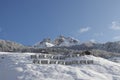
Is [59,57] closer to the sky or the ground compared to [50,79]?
closer to the sky

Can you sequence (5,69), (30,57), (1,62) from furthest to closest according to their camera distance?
(30,57) < (1,62) < (5,69)

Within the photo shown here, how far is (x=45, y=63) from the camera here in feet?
171

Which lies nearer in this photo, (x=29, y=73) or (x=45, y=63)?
(x=29, y=73)

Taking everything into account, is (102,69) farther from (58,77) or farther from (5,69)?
(5,69)

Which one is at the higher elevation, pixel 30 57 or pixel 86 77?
pixel 30 57

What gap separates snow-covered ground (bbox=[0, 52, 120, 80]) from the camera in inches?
1759

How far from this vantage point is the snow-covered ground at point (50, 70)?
1759 inches

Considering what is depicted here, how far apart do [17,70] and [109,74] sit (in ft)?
49.9

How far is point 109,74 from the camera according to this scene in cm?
5003

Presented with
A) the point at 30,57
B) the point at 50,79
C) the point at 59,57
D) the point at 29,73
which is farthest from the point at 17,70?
the point at 59,57

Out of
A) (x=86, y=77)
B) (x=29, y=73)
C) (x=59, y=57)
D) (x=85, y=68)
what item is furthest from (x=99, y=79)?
(x=59, y=57)

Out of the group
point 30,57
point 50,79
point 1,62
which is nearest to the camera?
point 50,79

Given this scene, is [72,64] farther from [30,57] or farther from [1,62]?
[1,62]

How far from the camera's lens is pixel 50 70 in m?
47.2
